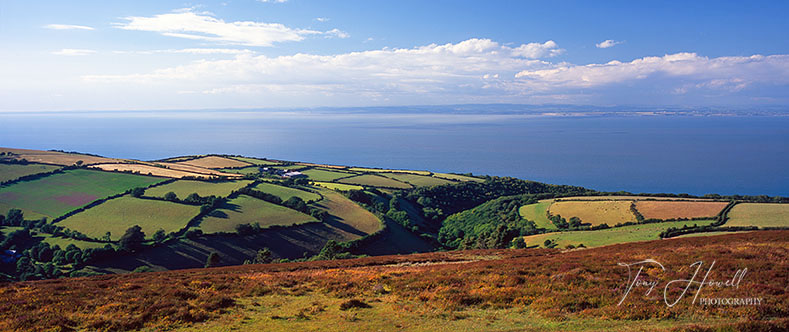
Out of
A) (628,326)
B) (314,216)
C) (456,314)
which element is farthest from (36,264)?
(628,326)

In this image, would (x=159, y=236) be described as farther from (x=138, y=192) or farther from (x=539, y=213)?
(x=539, y=213)

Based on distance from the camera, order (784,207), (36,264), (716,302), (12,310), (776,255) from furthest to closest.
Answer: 1. (784,207)
2. (36,264)
3. (776,255)
4. (12,310)
5. (716,302)

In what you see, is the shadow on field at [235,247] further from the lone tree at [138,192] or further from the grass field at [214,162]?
the grass field at [214,162]

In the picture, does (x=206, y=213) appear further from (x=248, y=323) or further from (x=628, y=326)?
(x=628, y=326)

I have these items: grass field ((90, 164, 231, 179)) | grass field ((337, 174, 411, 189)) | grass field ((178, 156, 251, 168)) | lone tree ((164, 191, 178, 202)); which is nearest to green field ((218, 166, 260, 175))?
grass field ((178, 156, 251, 168))

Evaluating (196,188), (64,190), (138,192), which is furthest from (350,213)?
(64,190)

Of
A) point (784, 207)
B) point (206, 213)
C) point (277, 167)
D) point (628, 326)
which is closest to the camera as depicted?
point (628, 326)

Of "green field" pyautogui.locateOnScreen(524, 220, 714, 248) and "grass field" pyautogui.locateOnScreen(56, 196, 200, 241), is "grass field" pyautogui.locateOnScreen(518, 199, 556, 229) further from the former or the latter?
"grass field" pyautogui.locateOnScreen(56, 196, 200, 241)
